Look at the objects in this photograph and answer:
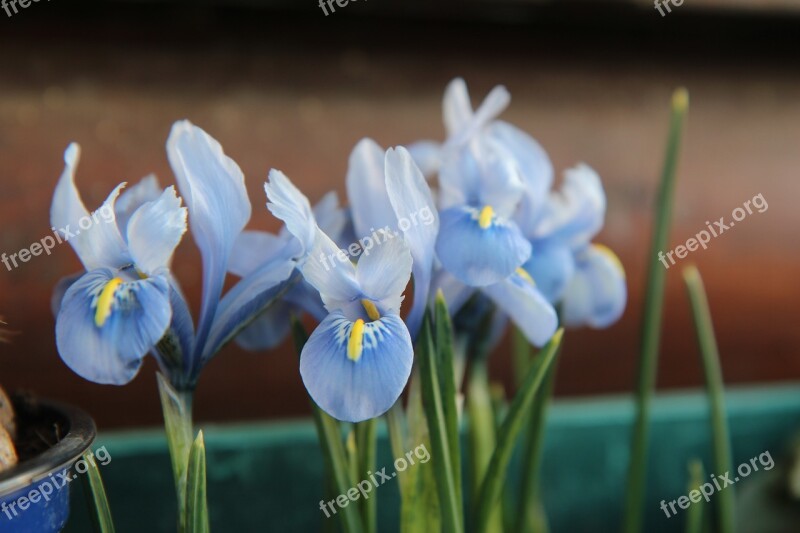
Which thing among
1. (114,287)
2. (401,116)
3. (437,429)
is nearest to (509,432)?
(437,429)

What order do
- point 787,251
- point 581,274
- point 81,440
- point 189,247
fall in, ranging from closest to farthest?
point 81,440, point 581,274, point 189,247, point 787,251

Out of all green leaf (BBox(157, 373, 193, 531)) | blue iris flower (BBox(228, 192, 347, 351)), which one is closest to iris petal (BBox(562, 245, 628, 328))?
blue iris flower (BBox(228, 192, 347, 351))

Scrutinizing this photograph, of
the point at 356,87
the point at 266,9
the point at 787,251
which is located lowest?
the point at 787,251

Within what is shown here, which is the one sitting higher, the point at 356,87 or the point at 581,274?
the point at 356,87

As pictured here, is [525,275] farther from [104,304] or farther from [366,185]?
[104,304]

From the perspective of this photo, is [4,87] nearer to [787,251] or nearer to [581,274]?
[581,274]

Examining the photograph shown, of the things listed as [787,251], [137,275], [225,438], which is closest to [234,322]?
[137,275]

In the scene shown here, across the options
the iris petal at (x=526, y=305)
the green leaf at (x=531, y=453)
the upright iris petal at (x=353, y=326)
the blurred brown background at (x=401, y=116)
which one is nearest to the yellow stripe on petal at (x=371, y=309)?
the upright iris petal at (x=353, y=326)
